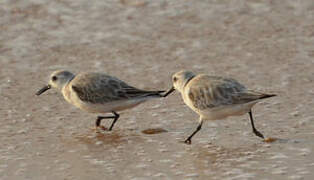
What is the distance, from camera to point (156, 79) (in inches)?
370

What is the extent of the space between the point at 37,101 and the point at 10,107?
15.0 inches

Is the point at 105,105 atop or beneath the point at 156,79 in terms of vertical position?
atop

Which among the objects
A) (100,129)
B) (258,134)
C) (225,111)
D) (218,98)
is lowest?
(258,134)

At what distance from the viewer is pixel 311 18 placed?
38.2ft

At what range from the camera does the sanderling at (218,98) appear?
7305 millimetres

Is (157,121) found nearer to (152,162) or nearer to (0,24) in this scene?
(152,162)

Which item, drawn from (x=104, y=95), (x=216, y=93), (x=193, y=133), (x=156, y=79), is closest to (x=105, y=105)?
(x=104, y=95)

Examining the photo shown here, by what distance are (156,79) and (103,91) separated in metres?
1.47

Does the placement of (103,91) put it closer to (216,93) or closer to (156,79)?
(216,93)

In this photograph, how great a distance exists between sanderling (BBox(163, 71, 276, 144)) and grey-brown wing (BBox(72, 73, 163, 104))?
0.46 m

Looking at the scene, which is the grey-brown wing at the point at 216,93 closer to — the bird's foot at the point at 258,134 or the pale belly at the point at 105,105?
the bird's foot at the point at 258,134

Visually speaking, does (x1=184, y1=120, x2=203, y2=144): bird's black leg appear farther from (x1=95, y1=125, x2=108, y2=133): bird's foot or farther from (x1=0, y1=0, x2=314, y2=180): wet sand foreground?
(x1=95, y1=125, x2=108, y2=133): bird's foot

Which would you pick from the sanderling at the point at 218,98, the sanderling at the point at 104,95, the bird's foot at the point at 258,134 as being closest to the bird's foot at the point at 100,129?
the sanderling at the point at 104,95

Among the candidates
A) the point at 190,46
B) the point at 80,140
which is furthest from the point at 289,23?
the point at 80,140
